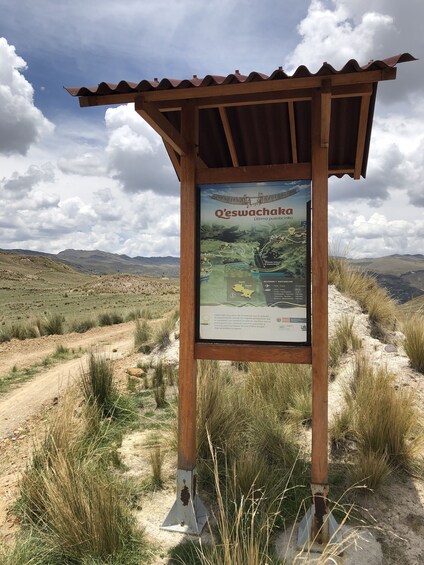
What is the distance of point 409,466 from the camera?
4.65 m

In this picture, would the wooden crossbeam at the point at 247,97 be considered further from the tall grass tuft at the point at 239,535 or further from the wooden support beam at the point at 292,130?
the tall grass tuft at the point at 239,535

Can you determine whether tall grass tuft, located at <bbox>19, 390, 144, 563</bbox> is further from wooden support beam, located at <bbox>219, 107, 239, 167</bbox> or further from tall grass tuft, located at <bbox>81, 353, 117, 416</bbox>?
wooden support beam, located at <bbox>219, 107, 239, 167</bbox>

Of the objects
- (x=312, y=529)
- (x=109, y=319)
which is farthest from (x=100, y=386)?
(x=109, y=319)

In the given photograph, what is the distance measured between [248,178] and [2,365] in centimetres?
917

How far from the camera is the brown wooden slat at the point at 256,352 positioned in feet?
12.7

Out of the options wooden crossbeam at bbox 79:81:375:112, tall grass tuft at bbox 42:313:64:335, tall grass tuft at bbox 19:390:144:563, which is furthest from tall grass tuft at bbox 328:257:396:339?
tall grass tuft at bbox 42:313:64:335

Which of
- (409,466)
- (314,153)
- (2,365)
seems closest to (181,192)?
(314,153)

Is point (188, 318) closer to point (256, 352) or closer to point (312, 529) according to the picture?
point (256, 352)

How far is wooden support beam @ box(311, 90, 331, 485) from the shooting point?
148 inches

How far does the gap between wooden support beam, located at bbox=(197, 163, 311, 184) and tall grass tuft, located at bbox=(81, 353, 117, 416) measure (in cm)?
368

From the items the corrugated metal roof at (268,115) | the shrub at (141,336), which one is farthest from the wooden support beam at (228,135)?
the shrub at (141,336)

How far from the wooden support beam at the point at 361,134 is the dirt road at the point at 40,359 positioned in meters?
4.19

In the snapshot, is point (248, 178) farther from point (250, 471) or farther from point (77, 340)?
point (77, 340)

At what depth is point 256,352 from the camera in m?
3.92
